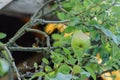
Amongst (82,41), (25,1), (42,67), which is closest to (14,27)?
(25,1)

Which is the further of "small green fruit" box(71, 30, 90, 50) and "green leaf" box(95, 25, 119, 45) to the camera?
"small green fruit" box(71, 30, 90, 50)

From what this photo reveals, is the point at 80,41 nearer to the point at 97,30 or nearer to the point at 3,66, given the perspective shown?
the point at 97,30

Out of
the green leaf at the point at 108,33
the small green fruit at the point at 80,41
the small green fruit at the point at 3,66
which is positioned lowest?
the small green fruit at the point at 3,66

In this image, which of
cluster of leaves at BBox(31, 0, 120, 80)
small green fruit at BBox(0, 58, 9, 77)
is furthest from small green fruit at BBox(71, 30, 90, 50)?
small green fruit at BBox(0, 58, 9, 77)

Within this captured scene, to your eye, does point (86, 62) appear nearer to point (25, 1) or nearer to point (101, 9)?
point (101, 9)

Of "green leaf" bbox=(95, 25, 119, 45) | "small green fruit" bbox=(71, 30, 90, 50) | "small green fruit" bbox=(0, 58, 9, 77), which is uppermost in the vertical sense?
"green leaf" bbox=(95, 25, 119, 45)

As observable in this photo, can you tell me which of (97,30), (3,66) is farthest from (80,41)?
(3,66)

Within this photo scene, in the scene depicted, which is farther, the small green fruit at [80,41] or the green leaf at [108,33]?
the small green fruit at [80,41]

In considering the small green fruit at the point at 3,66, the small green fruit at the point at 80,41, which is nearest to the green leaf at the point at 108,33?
the small green fruit at the point at 80,41

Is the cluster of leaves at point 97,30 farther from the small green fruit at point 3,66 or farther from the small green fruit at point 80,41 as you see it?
the small green fruit at point 3,66

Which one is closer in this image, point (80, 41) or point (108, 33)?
point (108, 33)

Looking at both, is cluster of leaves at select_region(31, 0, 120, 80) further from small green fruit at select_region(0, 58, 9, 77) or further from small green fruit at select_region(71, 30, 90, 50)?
small green fruit at select_region(0, 58, 9, 77)

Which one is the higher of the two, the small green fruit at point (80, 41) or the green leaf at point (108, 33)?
the green leaf at point (108, 33)

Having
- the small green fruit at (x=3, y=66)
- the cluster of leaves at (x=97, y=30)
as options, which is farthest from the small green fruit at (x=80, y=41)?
the small green fruit at (x=3, y=66)
